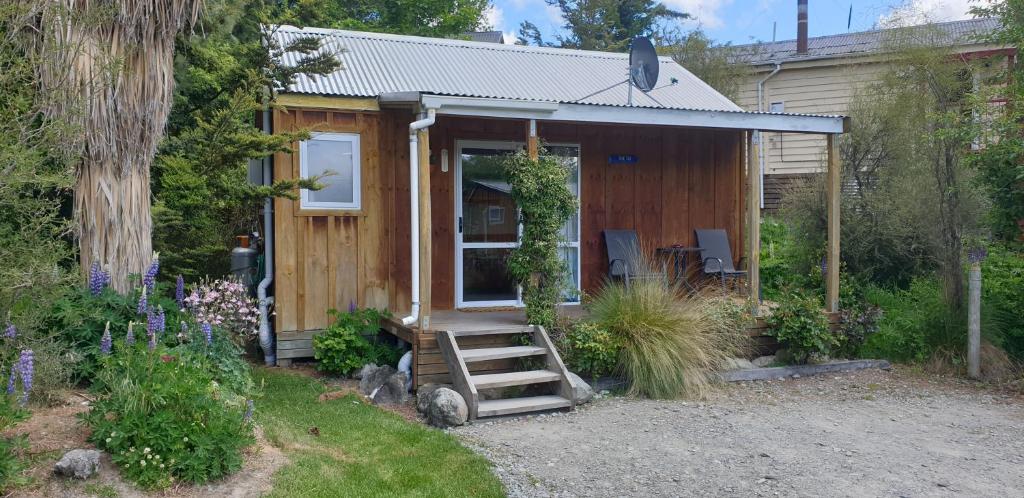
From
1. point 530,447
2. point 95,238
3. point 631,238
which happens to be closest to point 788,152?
point 631,238

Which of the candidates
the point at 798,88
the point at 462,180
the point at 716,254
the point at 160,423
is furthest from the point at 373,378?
the point at 798,88

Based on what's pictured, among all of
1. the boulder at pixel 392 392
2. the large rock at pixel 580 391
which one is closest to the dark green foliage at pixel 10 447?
the boulder at pixel 392 392

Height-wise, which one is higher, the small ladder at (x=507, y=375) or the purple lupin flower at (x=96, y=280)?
the purple lupin flower at (x=96, y=280)

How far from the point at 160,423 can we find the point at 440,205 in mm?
4808

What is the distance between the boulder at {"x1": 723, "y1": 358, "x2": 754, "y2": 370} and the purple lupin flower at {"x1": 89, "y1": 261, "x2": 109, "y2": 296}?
5144 millimetres

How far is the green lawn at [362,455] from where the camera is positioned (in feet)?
14.0

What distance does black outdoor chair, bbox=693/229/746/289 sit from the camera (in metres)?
9.16

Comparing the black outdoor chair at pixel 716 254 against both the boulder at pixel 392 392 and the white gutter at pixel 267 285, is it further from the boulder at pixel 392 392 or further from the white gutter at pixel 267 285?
the white gutter at pixel 267 285

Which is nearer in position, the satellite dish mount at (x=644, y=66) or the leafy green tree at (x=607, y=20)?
the satellite dish mount at (x=644, y=66)

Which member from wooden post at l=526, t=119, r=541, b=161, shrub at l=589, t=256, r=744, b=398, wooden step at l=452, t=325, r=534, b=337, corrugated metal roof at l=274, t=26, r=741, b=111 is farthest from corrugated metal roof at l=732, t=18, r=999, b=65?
wooden step at l=452, t=325, r=534, b=337

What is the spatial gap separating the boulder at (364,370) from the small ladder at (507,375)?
721mm

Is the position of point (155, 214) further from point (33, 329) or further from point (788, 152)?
point (788, 152)

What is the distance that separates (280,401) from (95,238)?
1.81 m

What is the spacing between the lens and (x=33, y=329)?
447 cm
